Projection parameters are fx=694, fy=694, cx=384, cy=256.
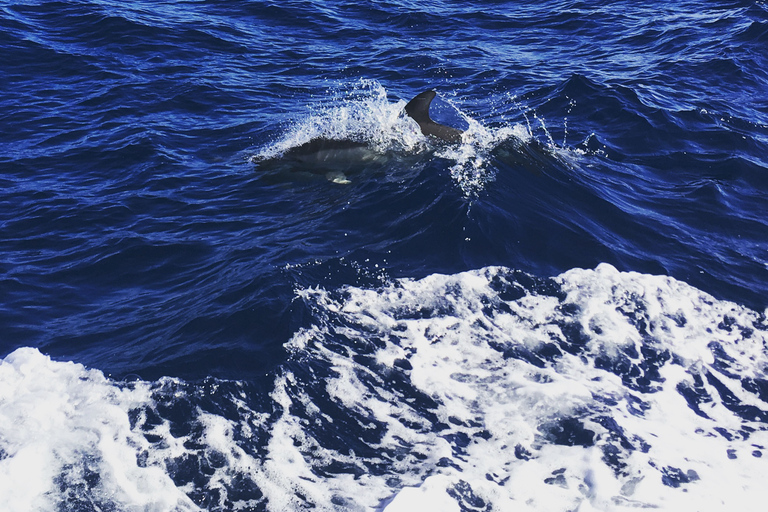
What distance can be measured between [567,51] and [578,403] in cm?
1317

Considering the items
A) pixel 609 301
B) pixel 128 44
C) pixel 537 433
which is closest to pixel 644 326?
pixel 609 301

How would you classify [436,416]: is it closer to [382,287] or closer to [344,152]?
[382,287]

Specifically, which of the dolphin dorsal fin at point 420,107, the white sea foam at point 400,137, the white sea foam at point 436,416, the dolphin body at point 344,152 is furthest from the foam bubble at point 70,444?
the dolphin dorsal fin at point 420,107

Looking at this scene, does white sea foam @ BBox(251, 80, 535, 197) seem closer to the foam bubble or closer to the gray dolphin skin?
the gray dolphin skin

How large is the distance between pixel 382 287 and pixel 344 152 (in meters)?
3.73

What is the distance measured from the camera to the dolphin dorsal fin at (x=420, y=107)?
435 inches

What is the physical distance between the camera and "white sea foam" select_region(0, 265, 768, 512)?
551 centimetres

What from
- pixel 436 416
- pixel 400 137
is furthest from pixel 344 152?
pixel 436 416

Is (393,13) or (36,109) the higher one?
(393,13)

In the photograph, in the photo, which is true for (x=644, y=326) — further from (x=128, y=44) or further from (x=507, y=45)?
(x=128, y=44)

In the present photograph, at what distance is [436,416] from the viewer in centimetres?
631

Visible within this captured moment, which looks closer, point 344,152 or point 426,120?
point 344,152

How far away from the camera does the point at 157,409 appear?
20.4ft

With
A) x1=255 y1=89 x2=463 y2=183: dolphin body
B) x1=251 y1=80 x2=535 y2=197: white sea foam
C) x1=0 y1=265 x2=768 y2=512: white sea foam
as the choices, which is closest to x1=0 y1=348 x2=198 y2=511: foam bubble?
x1=0 y1=265 x2=768 y2=512: white sea foam
